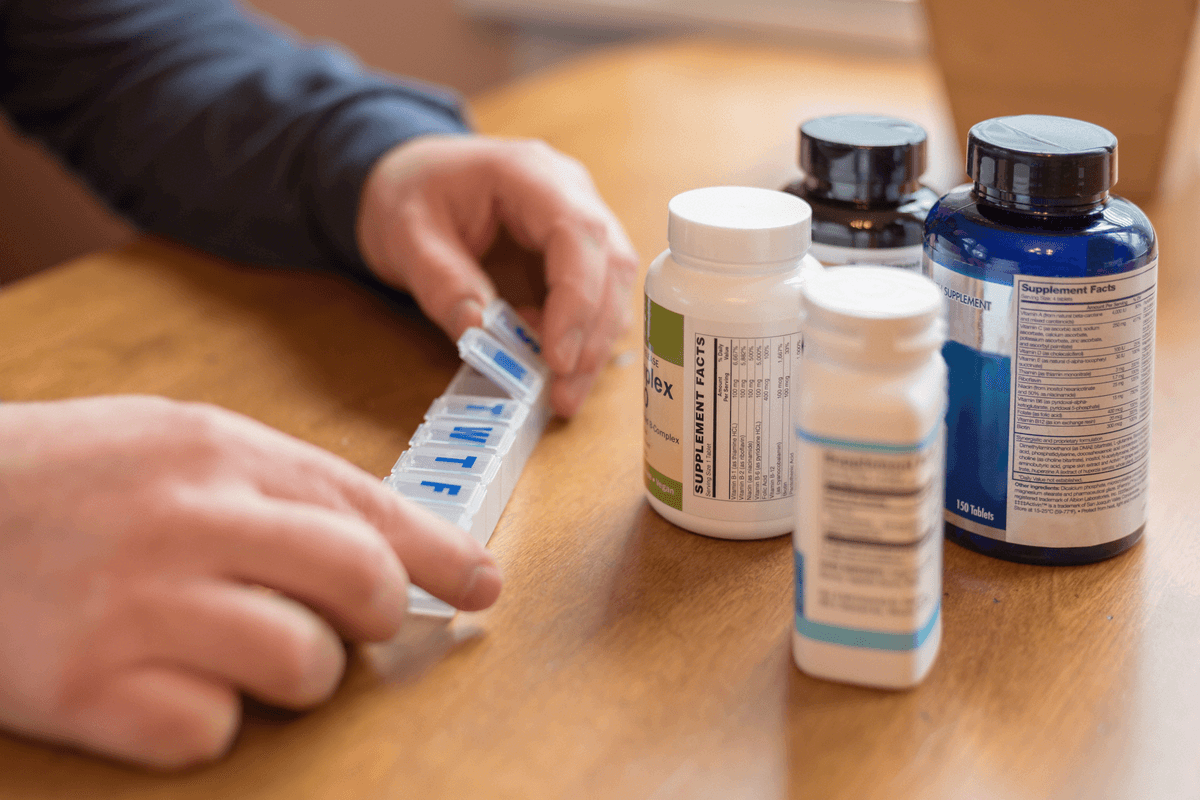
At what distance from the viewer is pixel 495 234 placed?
830 millimetres

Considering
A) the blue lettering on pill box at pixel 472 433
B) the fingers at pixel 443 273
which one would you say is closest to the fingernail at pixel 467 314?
the fingers at pixel 443 273

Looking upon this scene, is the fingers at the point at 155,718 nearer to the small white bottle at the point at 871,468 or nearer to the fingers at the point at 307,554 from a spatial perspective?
the fingers at the point at 307,554

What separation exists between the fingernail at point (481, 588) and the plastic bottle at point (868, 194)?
26cm

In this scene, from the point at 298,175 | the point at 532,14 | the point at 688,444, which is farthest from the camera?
the point at 532,14

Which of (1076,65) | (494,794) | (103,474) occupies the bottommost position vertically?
(494,794)

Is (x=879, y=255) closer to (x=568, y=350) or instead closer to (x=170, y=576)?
(x=568, y=350)

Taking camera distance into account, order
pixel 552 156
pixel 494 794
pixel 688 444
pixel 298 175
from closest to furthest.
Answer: pixel 494 794
pixel 688 444
pixel 552 156
pixel 298 175

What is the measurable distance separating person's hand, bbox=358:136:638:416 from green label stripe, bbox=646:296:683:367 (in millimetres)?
153

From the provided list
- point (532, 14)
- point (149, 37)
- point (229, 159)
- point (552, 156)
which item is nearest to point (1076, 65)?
point (552, 156)

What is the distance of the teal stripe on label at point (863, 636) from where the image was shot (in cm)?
45

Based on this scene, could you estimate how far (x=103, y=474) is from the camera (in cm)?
44

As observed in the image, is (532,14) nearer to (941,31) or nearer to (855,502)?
(941,31)

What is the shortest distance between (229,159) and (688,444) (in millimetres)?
594

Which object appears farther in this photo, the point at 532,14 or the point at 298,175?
the point at 532,14
